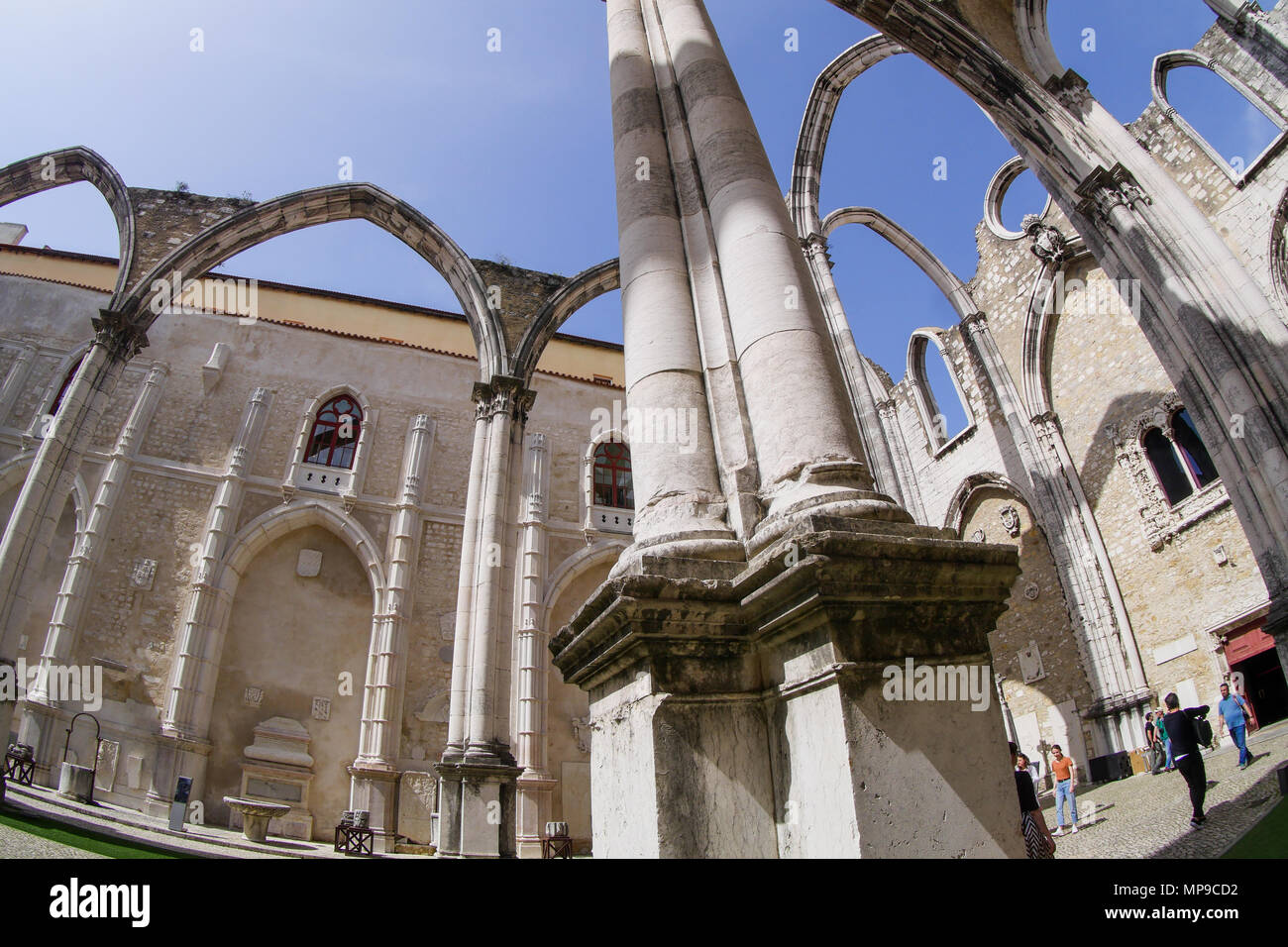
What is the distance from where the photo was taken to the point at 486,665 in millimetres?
8266

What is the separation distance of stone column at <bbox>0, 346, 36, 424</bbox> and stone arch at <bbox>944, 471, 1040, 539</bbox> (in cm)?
1806

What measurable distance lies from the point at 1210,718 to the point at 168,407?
1843cm

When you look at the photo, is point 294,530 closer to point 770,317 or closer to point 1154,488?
point 770,317

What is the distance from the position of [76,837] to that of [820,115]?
512 inches

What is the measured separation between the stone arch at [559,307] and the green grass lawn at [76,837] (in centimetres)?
677

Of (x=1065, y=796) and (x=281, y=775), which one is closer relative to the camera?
(x=1065, y=796)

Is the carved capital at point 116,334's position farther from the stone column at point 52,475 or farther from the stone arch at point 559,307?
the stone arch at point 559,307

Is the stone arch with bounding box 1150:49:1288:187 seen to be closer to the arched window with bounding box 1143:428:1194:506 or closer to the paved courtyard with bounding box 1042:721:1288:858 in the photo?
the arched window with bounding box 1143:428:1194:506

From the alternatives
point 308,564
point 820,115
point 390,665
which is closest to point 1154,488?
point 820,115

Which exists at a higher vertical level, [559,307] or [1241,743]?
[559,307]

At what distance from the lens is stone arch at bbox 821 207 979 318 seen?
13.9 meters

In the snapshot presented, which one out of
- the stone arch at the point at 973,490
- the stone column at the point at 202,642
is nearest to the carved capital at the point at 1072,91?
the stone arch at the point at 973,490

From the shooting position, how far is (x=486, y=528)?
9133mm
